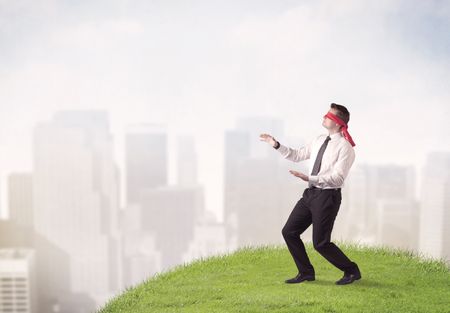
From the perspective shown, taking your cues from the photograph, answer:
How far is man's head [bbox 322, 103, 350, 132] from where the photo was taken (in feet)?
15.9

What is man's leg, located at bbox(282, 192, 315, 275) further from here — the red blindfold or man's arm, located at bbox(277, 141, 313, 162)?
the red blindfold

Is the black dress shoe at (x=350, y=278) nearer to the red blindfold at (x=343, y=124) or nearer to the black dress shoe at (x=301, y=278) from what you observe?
the black dress shoe at (x=301, y=278)

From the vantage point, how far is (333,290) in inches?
202

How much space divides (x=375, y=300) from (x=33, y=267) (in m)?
11.0

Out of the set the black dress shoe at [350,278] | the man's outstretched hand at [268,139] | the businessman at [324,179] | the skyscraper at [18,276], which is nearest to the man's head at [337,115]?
the businessman at [324,179]

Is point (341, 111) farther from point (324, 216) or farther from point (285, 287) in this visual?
point (285, 287)

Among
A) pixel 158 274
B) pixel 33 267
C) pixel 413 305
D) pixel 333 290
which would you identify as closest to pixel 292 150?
pixel 333 290

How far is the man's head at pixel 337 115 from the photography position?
486 cm

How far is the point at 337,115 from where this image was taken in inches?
191

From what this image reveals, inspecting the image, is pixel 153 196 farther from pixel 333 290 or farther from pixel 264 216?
pixel 333 290

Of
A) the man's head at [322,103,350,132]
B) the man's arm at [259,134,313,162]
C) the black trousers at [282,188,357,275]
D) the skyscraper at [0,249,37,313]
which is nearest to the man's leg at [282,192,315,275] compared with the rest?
the black trousers at [282,188,357,275]

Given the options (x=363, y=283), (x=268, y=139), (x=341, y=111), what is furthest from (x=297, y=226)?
(x=341, y=111)

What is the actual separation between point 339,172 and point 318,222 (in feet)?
1.45

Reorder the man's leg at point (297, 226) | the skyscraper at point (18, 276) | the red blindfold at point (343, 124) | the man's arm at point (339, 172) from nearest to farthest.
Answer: the man's arm at point (339, 172), the red blindfold at point (343, 124), the man's leg at point (297, 226), the skyscraper at point (18, 276)
